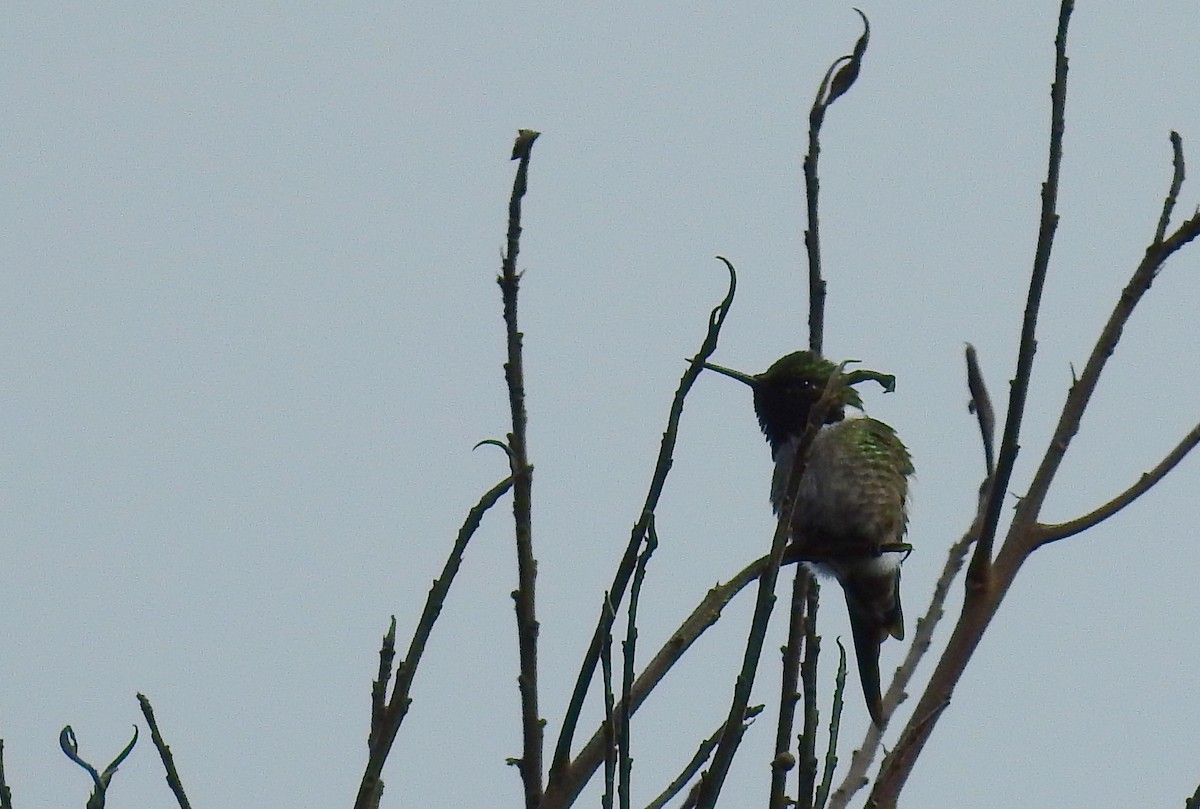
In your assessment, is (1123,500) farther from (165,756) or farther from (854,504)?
(854,504)

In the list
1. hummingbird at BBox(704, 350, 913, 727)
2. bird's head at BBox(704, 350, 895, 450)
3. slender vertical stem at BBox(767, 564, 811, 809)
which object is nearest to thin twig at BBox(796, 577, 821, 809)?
slender vertical stem at BBox(767, 564, 811, 809)

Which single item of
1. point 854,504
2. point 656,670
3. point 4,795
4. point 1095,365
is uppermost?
point 854,504

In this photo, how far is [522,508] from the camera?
101 inches

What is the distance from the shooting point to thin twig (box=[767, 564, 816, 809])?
7.97 feet

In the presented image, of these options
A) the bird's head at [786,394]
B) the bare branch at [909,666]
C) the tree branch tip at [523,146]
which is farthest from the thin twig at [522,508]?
the bird's head at [786,394]

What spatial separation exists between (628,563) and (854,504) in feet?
11.2

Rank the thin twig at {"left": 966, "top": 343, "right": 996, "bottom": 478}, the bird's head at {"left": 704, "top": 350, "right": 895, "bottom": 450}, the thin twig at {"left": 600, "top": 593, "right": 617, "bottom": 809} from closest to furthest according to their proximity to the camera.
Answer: the thin twig at {"left": 600, "top": 593, "right": 617, "bottom": 809} < the thin twig at {"left": 966, "top": 343, "right": 996, "bottom": 478} < the bird's head at {"left": 704, "top": 350, "right": 895, "bottom": 450}

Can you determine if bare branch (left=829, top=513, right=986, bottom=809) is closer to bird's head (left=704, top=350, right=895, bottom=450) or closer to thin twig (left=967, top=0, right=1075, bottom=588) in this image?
thin twig (left=967, top=0, right=1075, bottom=588)

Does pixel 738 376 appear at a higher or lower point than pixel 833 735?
higher

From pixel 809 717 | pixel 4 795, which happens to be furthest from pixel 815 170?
pixel 4 795

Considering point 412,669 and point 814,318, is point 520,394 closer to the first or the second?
point 412,669

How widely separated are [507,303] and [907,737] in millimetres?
1052

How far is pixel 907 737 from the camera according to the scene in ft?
8.59

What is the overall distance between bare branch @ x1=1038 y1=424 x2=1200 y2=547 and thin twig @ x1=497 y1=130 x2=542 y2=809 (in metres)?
1.08
